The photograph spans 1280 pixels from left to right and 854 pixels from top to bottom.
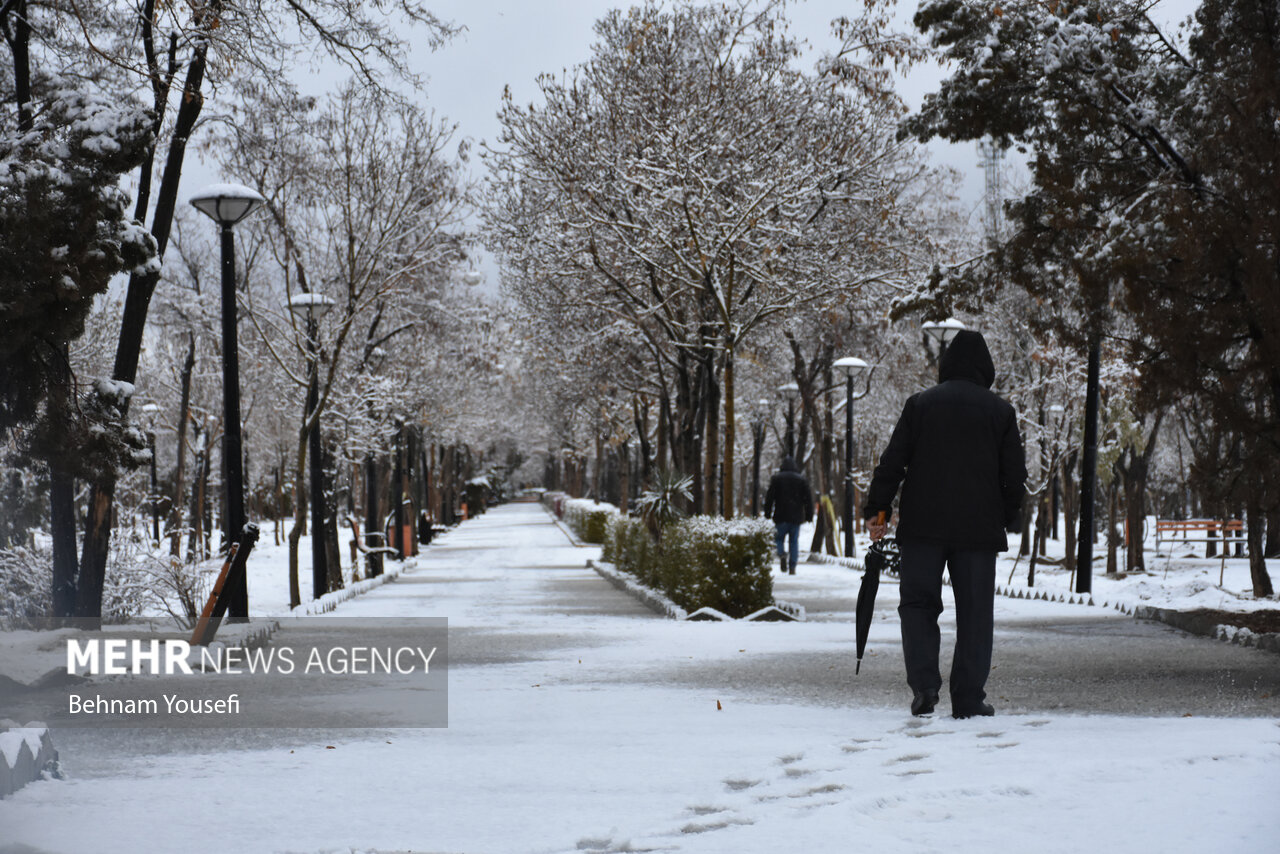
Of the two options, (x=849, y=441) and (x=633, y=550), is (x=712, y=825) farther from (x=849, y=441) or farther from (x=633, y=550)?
(x=849, y=441)

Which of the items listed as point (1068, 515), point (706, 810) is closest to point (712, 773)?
point (706, 810)

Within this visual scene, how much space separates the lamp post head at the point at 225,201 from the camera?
14727 millimetres

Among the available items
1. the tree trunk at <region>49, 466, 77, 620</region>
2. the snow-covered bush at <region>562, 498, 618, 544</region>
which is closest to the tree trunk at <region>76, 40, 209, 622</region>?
the tree trunk at <region>49, 466, 77, 620</region>

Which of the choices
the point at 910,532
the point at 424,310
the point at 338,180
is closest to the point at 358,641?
the point at 910,532

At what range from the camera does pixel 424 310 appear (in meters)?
34.6

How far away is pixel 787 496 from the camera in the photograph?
975 inches

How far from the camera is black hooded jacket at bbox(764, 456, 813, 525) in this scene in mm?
24672

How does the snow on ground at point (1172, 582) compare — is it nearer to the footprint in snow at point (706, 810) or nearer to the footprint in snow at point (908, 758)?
the footprint in snow at point (908, 758)

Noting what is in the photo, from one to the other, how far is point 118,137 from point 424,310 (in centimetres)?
2309

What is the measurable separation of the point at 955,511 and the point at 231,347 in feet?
31.1

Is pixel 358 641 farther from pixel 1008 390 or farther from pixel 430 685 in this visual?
pixel 1008 390

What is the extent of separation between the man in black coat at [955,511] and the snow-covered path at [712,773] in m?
0.32

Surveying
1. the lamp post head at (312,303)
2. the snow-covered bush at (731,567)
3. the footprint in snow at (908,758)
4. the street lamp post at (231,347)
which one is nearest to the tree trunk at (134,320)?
the street lamp post at (231,347)

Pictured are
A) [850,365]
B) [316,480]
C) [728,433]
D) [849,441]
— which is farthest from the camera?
[849,441]
